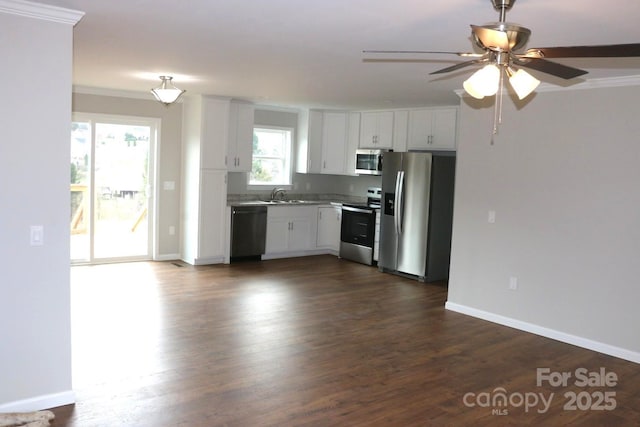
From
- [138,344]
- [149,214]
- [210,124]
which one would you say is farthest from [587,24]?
[149,214]

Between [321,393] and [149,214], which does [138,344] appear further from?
[149,214]

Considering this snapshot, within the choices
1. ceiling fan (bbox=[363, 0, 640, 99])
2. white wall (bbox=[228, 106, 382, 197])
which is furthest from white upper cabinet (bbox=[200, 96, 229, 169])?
ceiling fan (bbox=[363, 0, 640, 99])

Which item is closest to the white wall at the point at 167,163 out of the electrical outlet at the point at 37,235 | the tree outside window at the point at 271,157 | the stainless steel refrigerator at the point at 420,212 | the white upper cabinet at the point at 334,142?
the tree outside window at the point at 271,157

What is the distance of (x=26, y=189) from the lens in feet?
10.5

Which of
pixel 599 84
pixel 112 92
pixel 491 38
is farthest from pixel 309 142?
pixel 491 38

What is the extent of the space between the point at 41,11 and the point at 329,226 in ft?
20.5

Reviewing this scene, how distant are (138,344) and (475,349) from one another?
2831 millimetres

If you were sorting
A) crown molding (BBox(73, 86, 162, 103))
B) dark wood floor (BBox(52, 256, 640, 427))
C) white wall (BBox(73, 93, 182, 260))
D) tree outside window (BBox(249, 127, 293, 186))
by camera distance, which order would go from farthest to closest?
tree outside window (BBox(249, 127, 293, 186)) → white wall (BBox(73, 93, 182, 260)) → crown molding (BBox(73, 86, 162, 103)) → dark wood floor (BBox(52, 256, 640, 427))

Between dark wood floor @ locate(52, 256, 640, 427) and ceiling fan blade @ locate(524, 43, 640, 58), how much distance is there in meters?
2.20

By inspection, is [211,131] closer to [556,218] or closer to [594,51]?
[556,218]

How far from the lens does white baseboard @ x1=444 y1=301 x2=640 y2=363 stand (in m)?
4.70

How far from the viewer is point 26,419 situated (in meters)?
3.12

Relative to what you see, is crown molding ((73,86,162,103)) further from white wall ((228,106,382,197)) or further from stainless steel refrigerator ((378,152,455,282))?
stainless steel refrigerator ((378,152,455,282))

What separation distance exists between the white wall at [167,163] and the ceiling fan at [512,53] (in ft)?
19.4
